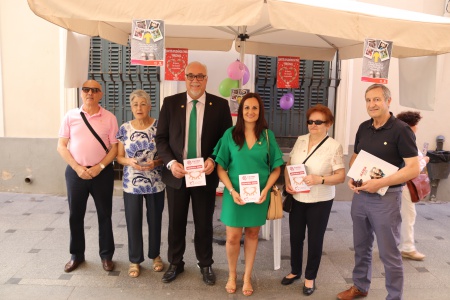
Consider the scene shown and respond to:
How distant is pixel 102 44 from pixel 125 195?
3.90 meters

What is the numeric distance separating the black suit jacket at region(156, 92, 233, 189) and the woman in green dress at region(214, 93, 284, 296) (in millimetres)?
198

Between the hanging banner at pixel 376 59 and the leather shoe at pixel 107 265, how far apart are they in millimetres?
2942

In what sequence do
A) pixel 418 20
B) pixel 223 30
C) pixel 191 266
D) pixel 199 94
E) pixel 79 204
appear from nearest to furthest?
pixel 418 20 < pixel 199 94 < pixel 79 204 < pixel 191 266 < pixel 223 30

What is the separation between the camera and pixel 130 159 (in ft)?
11.4

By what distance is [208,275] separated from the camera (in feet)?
11.7

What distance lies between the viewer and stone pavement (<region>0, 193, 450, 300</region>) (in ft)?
11.1

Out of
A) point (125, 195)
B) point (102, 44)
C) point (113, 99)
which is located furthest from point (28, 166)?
point (125, 195)

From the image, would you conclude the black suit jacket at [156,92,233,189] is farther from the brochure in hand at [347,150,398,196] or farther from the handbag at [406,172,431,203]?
the handbag at [406,172,431,203]

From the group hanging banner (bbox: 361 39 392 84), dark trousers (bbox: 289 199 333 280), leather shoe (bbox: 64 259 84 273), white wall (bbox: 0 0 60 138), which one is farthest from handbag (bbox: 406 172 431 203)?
white wall (bbox: 0 0 60 138)

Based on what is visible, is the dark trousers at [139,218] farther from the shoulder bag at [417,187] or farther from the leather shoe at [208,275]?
the shoulder bag at [417,187]

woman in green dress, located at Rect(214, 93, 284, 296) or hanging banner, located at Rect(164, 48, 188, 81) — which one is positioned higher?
hanging banner, located at Rect(164, 48, 188, 81)

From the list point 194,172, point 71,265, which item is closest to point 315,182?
point 194,172

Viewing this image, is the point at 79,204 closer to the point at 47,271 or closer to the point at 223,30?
the point at 47,271

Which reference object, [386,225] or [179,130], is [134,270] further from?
[386,225]
